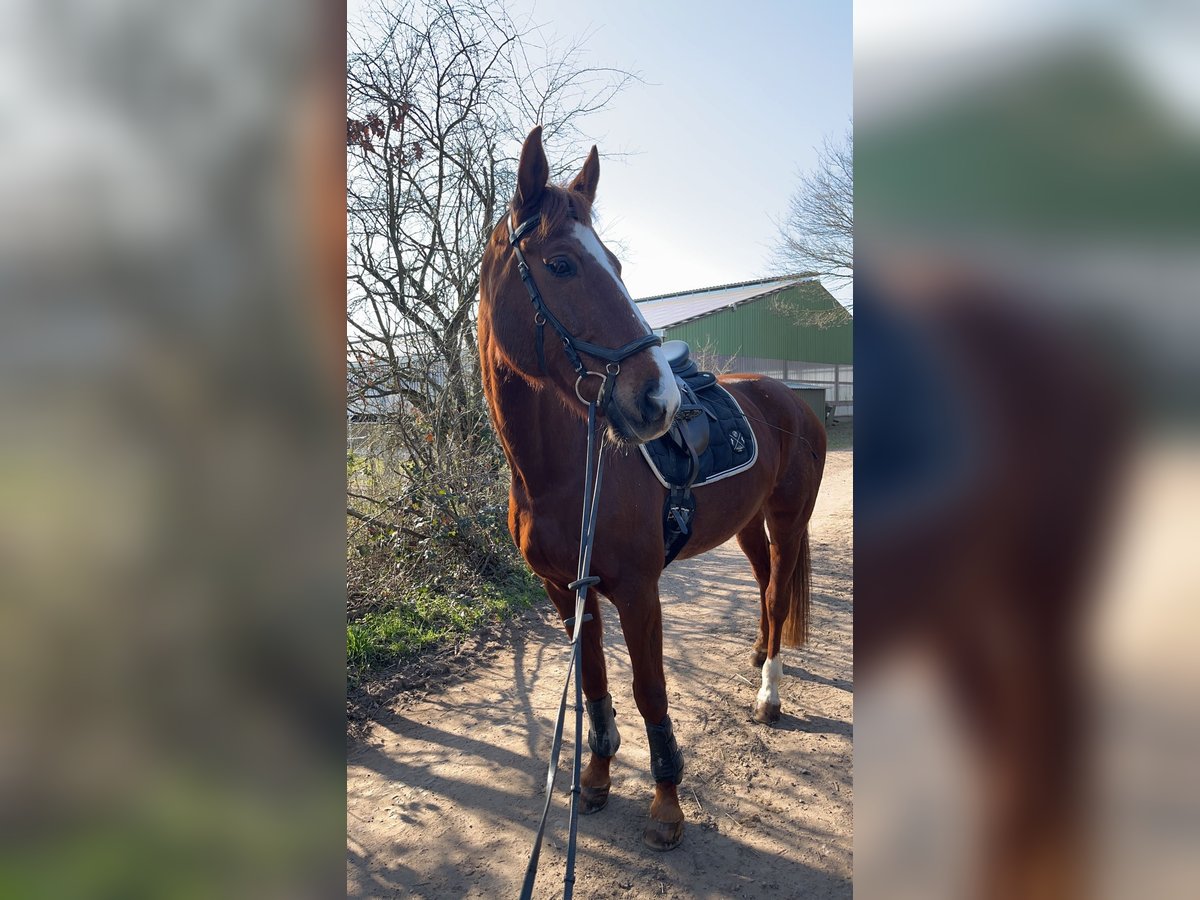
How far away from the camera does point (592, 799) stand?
8.68 feet

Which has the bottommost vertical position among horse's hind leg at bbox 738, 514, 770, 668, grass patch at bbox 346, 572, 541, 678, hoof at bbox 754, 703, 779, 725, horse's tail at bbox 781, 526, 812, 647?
hoof at bbox 754, 703, 779, 725

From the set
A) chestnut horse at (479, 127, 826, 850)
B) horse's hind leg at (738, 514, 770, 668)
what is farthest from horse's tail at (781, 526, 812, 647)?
chestnut horse at (479, 127, 826, 850)

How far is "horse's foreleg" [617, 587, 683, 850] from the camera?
2.42m

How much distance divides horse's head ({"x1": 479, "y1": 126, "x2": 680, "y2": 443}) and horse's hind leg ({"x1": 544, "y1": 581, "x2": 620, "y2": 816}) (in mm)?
997

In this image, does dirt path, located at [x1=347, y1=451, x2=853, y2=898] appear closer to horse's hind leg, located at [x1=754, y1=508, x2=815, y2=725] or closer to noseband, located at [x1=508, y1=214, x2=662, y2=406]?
horse's hind leg, located at [x1=754, y1=508, x2=815, y2=725]
